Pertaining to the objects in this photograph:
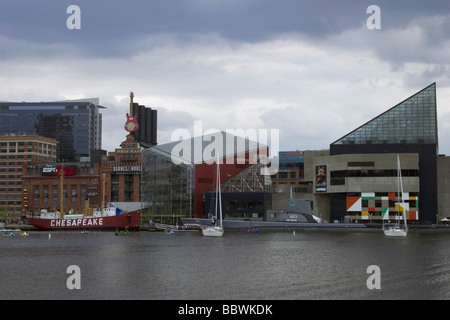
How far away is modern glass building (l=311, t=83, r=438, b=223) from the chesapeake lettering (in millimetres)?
61049

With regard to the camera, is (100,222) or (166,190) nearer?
(100,222)

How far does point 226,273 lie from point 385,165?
112 metres

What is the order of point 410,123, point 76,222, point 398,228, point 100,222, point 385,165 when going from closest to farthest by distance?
point 398,228 < point 100,222 < point 385,165 < point 76,222 < point 410,123

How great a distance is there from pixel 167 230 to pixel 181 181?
A: 29164mm

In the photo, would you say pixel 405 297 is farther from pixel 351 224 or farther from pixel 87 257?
pixel 351 224

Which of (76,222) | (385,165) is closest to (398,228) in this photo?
(385,165)

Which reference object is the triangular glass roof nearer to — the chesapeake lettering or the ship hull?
the ship hull

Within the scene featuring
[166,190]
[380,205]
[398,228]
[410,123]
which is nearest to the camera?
[398,228]

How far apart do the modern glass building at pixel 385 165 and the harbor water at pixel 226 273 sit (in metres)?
73.3

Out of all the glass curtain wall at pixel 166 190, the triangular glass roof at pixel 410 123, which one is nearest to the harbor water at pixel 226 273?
the triangular glass roof at pixel 410 123

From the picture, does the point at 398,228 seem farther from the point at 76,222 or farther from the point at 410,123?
the point at 76,222

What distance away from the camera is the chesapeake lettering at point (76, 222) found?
163750 mm

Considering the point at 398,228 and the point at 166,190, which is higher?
the point at 166,190

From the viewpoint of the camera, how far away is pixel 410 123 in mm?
174500
